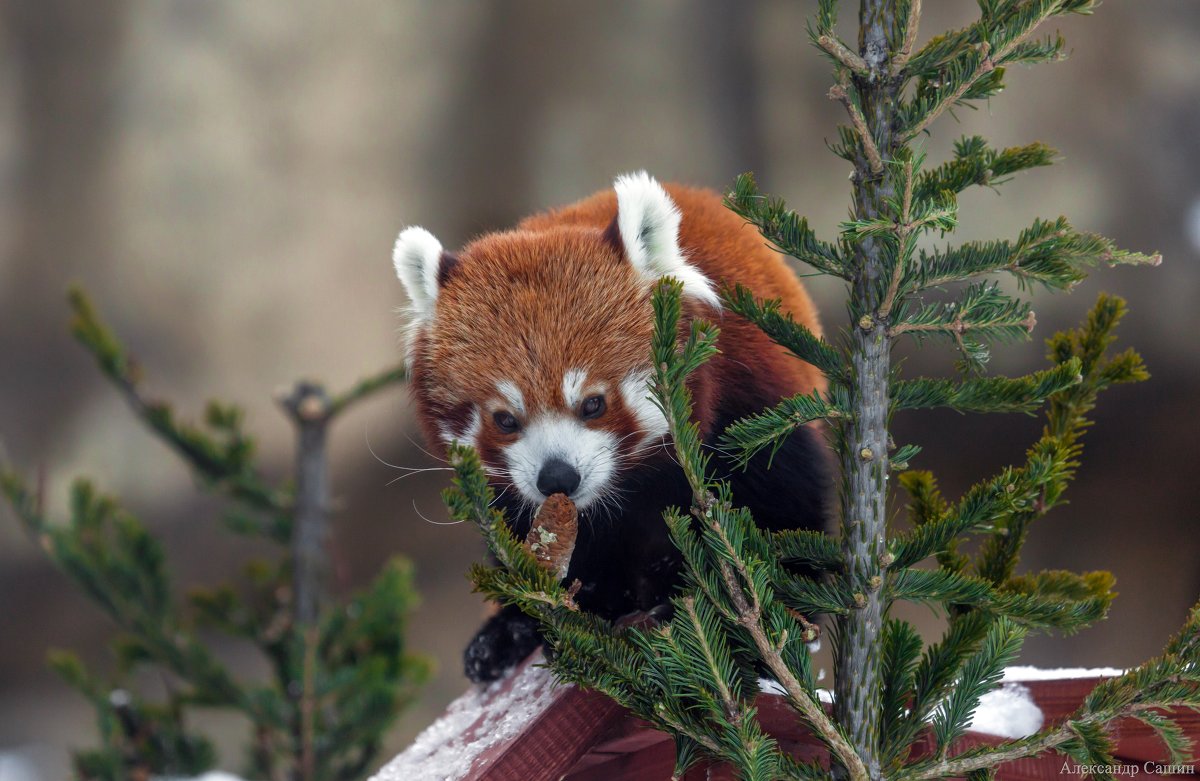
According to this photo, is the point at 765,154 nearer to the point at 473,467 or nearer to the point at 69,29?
the point at 69,29

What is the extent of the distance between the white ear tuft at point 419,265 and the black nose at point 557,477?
30 cm

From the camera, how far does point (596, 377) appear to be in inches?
46.7

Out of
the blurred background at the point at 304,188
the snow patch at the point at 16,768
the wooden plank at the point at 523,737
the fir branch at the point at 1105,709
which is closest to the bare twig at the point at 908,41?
the fir branch at the point at 1105,709

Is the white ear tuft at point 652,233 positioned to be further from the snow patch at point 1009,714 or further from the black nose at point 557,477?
the snow patch at point 1009,714

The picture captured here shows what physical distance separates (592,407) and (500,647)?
551mm

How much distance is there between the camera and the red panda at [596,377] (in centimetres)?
118

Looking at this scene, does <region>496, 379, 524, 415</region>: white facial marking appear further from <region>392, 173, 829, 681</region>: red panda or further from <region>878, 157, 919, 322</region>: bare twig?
<region>878, 157, 919, 322</region>: bare twig

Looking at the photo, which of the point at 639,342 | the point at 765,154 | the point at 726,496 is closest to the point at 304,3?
the point at 765,154

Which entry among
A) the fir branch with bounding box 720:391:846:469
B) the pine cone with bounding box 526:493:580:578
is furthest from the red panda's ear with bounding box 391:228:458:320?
the fir branch with bounding box 720:391:846:469

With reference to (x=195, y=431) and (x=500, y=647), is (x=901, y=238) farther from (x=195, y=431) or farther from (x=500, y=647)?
(x=195, y=431)

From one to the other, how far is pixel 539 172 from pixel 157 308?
1736mm

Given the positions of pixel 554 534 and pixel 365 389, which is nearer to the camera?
pixel 554 534

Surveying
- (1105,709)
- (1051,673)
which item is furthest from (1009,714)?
(1105,709)

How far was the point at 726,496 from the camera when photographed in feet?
3.07
